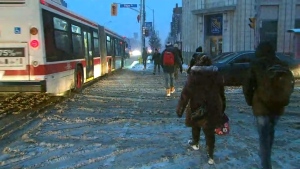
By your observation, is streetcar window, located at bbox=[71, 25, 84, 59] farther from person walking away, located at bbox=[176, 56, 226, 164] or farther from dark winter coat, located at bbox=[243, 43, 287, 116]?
dark winter coat, located at bbox=[243, 43, 287, 116]

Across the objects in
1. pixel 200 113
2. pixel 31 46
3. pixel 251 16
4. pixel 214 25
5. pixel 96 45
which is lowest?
pixel 200 113

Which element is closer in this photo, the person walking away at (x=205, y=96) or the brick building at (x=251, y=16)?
the person walking away at (x=205, y=96)

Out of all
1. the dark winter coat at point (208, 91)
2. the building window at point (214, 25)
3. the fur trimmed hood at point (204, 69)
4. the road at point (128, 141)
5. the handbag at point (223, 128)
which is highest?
the building window at point (214, 25)

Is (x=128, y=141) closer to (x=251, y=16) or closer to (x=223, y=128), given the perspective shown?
(x=223, y=128)

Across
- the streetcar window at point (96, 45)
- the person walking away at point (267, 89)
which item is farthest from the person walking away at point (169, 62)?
the person walking away at point (267, 89)

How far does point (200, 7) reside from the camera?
98.3ft

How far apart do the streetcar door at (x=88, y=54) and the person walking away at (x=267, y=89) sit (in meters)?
11.1

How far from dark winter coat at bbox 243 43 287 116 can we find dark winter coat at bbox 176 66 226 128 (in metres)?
0.51

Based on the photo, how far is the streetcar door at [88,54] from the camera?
15180mm

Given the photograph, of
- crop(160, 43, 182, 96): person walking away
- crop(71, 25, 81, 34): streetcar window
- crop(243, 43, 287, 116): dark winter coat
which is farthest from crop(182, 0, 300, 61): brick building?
crop(243, 43, 287, 116): dark winter coat

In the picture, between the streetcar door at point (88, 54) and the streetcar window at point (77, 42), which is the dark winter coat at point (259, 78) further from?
the streetcar door at point (88, 54)

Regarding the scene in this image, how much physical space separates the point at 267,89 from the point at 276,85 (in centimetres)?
11

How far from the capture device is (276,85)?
14.2 feet

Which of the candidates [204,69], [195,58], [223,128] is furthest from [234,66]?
[204,69]
